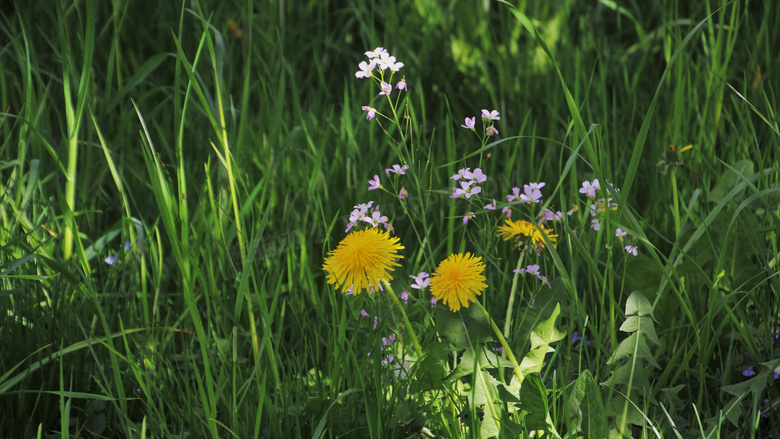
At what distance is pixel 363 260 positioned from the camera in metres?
1.10

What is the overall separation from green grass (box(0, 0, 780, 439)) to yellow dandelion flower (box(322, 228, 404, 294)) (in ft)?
0.26

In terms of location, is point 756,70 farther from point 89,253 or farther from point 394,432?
point 89,253

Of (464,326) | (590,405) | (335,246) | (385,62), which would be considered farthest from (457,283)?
(335,246)

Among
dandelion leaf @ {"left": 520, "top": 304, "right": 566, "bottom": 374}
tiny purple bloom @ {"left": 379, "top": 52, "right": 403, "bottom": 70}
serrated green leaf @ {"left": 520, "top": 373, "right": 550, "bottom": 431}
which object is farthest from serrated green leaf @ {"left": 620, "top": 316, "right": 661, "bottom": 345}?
tiny purple bloom @ {"left": 379, "top": 52, "right": 403, "bottom": 70}

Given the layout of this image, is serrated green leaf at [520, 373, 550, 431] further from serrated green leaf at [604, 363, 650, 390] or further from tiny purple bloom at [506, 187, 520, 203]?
tiny purple bloom at [506, 187, 520, 203]

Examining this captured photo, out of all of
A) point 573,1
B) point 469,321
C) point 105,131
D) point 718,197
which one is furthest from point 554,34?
point 469,321

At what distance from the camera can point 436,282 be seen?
44.5 inches

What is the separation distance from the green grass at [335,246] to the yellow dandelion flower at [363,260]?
0.08 m

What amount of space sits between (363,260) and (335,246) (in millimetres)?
718

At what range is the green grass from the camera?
47.6 inches

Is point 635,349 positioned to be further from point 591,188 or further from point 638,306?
point 591,188

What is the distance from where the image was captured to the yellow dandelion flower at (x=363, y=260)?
3.63 feet

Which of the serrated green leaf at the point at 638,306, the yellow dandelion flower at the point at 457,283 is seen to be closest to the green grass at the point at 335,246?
the serrated green leaf at the point at 638,306

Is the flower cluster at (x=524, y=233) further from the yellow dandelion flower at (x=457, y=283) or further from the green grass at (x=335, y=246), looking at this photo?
the yellow dandelion flower at (x=457, y=283)
